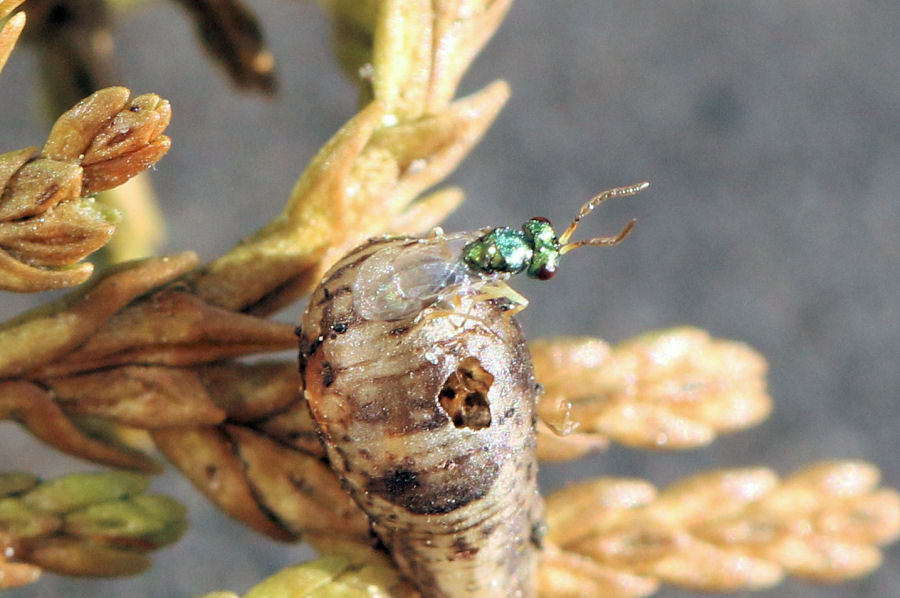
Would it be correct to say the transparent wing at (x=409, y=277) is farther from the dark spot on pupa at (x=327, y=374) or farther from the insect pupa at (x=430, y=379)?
the dark spot on pupa at (x=327, y=374)

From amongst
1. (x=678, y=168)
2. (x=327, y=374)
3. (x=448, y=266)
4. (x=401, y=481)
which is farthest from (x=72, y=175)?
(x=678, y=168)

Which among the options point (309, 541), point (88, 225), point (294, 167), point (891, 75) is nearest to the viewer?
point (88, 225)

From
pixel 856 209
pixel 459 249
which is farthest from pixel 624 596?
pixel 856 209

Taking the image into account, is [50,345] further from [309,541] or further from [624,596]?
[624,596]

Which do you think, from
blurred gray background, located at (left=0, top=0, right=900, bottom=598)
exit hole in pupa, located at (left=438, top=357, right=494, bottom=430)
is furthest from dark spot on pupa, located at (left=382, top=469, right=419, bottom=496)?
blurred gray background, located at (left=0, top=0, right=900, bottom=598)

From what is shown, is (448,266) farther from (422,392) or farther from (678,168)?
(678,168)

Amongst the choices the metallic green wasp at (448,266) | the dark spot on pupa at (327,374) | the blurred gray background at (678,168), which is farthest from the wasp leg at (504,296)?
the blurred gray background at (678,168)

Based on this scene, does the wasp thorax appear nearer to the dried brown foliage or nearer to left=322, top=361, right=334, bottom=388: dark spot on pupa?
left=322, top=361, right=334, bottom=388: dark spot on pupa

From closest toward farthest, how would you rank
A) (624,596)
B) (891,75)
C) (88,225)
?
(88,225)
(624,596)
(891,75)
